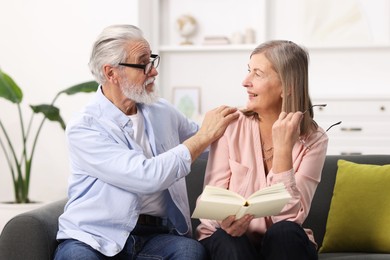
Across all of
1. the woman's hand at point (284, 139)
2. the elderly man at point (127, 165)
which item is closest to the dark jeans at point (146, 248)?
the elderly man at point (127, 165)

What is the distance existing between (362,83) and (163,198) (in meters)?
3.95

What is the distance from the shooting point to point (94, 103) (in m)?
2.78

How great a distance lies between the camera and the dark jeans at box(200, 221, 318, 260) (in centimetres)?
243

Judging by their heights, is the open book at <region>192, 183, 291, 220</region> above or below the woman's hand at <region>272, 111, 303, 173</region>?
below

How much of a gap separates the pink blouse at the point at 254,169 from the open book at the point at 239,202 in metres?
0.22

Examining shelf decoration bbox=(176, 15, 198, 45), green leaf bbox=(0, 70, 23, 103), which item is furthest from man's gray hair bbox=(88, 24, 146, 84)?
shelf decoration bbox=(176, 15, 198, 45)

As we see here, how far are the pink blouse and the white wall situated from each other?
327cm

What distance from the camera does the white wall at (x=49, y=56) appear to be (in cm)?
593

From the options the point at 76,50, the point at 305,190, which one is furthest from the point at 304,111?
the point at 76,50

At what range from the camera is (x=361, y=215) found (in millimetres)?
3059

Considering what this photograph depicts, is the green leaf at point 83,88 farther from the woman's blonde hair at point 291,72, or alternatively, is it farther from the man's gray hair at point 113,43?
the woman's blonde hair at point 291,72

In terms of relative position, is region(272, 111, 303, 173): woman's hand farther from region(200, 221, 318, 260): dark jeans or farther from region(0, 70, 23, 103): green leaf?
region(0, 70, 23, 103): green leaf

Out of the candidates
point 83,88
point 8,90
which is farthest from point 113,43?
point 8,90

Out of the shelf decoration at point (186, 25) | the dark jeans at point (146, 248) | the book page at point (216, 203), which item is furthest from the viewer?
the shelf decoration at point (186, 25)
